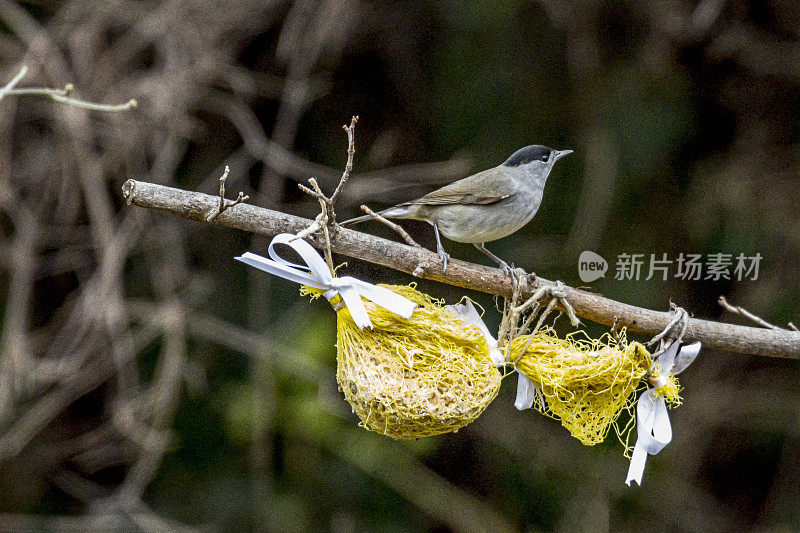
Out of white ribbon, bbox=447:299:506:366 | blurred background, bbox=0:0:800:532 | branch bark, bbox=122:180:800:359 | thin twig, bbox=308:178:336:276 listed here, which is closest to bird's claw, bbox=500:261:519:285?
branch bark, bbox=122:180:800:359

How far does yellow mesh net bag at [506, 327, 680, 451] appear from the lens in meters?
1.60

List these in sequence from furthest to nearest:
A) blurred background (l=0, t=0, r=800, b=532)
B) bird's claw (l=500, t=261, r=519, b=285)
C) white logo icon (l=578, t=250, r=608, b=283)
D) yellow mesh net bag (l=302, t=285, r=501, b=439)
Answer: blurred background (l=0, t=0, r=800, b=532), white logo icon (l=578, t=250, r=608, b=283), bird's claw (l=500, t=261, r=519, b=285), yellow mesh net bag (l=302, t=285, r=501, b=439)

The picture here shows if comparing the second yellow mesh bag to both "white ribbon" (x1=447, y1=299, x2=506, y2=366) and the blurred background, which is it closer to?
"white ribbon" (x1=447, y1=299, x2=506, y2=366)

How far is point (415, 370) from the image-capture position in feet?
5.15

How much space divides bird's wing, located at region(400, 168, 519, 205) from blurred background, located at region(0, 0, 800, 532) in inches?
44.8

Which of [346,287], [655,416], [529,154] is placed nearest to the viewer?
[346,287]

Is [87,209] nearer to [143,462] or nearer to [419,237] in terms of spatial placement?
[143,462]

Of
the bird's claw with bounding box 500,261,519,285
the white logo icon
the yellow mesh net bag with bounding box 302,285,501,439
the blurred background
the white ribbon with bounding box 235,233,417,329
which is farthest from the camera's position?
the blurred background

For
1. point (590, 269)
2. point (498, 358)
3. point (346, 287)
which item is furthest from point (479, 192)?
point (346, 287)

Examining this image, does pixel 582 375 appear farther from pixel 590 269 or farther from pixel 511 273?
pixel 590 269

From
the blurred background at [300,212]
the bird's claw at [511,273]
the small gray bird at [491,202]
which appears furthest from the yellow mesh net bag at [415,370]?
the blurred background at [300,212]

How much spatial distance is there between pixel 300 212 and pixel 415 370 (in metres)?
1.67

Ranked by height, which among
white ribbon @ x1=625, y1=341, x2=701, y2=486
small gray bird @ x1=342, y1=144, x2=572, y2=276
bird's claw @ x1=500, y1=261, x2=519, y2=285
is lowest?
white ribbon @ x1=625, y1=341, x2=701, y2=486

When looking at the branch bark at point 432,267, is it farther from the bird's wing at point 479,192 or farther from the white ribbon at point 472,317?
the bird's wing at point 479,192
